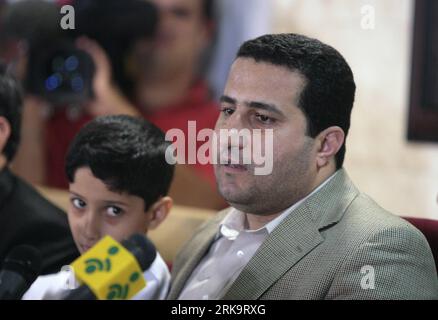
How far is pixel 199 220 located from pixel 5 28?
1.00m

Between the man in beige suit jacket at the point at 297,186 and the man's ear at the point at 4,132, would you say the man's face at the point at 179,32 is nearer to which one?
the man's ear at the point at 4,132

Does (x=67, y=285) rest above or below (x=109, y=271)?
below

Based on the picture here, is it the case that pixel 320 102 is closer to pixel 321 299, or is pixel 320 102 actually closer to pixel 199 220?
pixel 321 299

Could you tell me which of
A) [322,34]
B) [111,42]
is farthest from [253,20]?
[111,42]

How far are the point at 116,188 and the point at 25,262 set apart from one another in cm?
24

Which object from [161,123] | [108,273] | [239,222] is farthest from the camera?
[161,123]

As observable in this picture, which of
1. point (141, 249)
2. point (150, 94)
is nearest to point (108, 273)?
point (141, 249)

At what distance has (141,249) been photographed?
1.35 m

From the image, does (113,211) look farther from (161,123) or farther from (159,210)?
(161,123)

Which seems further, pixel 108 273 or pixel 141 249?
pixel 141 249

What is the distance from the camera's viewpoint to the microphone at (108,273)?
1199 millimetres

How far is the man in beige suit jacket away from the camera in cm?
122

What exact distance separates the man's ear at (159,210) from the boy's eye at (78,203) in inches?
5.2
